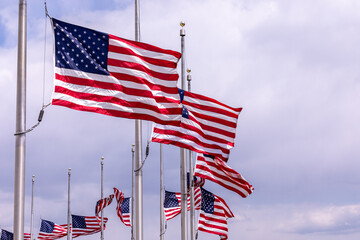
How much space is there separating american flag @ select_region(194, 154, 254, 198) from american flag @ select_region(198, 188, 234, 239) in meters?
5.11

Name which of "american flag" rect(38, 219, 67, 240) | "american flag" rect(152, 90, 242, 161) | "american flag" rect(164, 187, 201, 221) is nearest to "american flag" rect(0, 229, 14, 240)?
"american flag" rect(38, 219, 67, 240)

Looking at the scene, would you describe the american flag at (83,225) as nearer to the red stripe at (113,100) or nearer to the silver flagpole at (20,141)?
the red stripe at (113,100)

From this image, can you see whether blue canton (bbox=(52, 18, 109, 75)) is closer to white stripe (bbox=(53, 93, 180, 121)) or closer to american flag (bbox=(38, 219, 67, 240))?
white stripe (bbox=(53, 93, 180, 121))

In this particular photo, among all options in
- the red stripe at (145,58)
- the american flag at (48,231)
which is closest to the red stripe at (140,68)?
the red stripe at (145,58)

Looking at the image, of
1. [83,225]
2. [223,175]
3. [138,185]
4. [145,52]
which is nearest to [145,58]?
[145,52]

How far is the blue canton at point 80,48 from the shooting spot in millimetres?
19016

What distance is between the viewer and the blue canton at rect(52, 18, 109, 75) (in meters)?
19.0

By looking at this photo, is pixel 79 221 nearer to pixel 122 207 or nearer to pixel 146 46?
pixel 122 207

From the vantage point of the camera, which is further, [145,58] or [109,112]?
[145,58]

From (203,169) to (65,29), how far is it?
13.5 meters

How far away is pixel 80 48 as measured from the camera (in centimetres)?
1959

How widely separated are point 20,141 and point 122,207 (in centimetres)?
3697

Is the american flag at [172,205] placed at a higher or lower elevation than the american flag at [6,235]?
lower

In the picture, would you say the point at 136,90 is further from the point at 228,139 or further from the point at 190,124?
the point at 228,139
